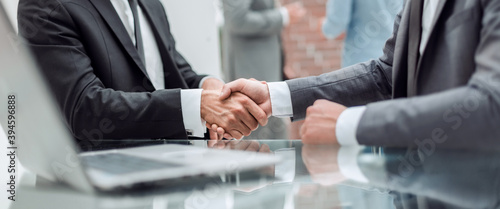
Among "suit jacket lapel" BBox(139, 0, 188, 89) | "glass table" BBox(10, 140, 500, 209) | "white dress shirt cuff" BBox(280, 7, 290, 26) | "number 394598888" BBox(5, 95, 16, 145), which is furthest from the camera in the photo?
"white dress shirt cuff" BBox(280, 7, 290, 26)

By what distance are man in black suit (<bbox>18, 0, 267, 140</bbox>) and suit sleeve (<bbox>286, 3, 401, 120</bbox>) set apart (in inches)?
5.7

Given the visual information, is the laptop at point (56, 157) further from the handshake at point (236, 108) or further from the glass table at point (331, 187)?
the handshake at point (236, 108)

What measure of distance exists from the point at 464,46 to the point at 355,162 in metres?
→ 0.28

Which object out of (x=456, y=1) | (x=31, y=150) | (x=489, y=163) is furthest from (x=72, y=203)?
(x=456, y=1)

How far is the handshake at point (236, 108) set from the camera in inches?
52.5

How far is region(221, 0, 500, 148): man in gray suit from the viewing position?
72 cm

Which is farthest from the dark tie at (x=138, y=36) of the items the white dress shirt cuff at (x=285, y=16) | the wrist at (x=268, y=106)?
the white dress shirt cuff at (x=285, y=16)

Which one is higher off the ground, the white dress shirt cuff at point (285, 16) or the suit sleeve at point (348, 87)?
the white dress shirt cuff at point (285, 16)

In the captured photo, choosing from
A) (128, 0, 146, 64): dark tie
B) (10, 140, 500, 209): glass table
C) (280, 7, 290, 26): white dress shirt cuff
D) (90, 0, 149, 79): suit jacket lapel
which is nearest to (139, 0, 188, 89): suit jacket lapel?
(128, 0, 146, 64): dark tie

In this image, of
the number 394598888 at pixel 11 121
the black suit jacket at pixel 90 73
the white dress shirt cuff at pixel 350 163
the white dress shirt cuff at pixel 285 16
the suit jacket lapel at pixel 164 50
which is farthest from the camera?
the white dress shirt cuff at pixel 285 16

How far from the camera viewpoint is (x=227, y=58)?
Result: 2.46m

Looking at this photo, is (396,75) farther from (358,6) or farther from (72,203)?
(358,6)

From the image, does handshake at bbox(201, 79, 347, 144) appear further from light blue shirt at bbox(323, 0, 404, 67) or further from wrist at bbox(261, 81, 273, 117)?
light blue shirt at bbox(323, 0, 404, 67)

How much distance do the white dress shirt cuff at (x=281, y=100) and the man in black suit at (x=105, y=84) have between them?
55 millimetres
